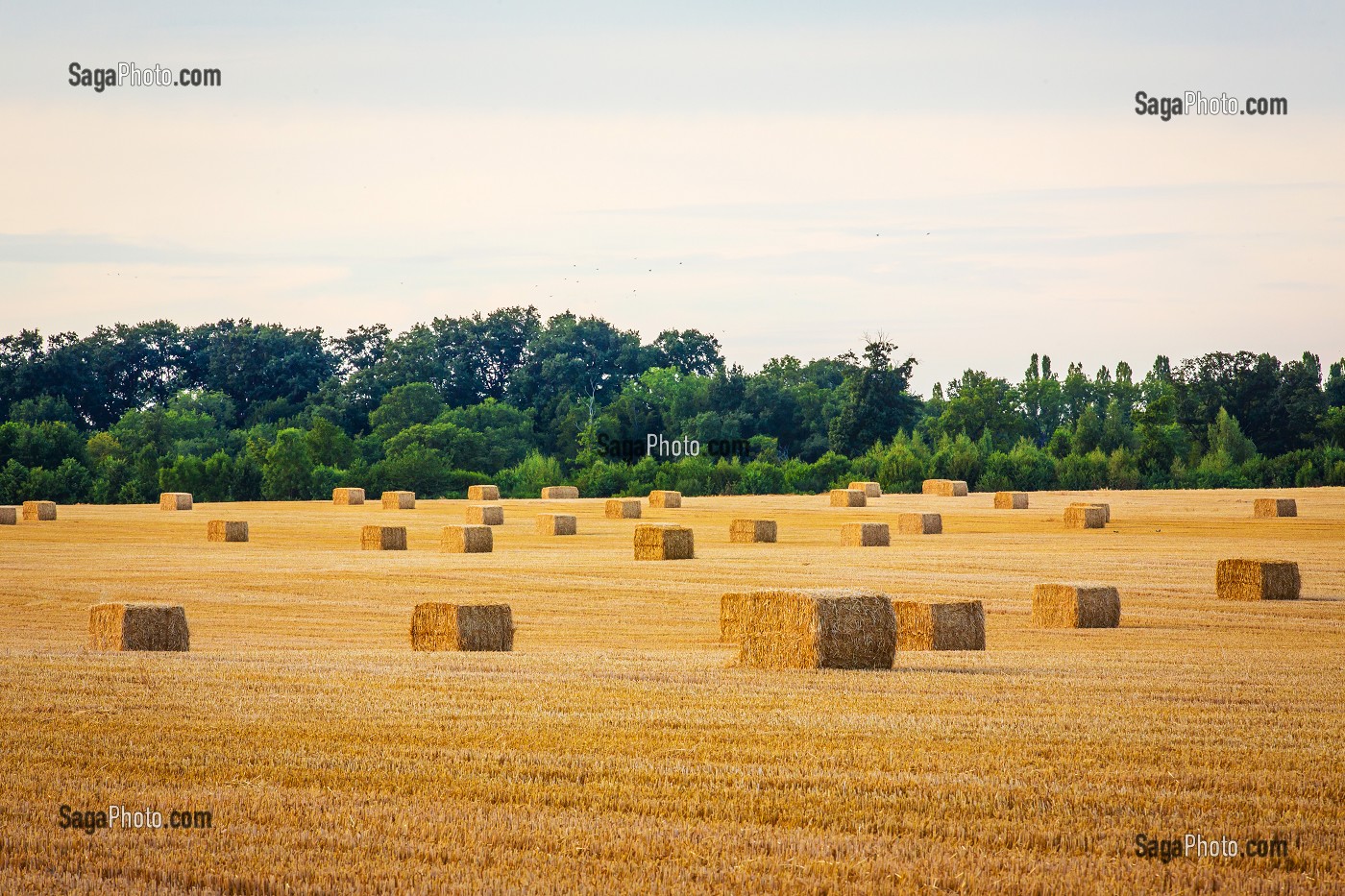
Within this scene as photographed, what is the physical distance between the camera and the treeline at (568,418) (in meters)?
85.9

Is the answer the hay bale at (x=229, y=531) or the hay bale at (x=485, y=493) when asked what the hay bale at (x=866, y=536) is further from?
the hay bale at (x=485, y=493)

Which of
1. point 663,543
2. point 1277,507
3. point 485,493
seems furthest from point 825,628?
point 485,493

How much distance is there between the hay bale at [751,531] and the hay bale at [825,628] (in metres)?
31.2

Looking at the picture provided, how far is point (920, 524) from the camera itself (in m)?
53.2

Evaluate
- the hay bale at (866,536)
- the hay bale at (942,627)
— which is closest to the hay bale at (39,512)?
the hay bale at (866,536)

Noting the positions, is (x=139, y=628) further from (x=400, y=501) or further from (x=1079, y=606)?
(x=400, y=501)

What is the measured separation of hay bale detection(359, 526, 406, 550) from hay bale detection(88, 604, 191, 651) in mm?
26720

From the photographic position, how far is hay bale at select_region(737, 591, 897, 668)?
17.5 m

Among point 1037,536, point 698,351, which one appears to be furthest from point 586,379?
point 1037,536

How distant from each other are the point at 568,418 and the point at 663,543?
68282mm

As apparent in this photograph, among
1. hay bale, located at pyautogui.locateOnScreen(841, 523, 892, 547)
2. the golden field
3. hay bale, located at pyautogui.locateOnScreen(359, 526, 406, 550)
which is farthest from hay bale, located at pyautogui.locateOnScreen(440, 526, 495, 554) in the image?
the golden field

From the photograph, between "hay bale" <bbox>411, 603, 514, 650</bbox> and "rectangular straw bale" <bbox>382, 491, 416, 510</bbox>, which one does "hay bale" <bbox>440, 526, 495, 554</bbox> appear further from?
"rectangular straw bale" <bbox>382, 491, 416, 510</bbox>

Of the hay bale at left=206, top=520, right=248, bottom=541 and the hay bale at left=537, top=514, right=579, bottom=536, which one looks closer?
the hay bale at left=206, top=520, right=248, bottom=541

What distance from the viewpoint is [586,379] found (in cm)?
12431
